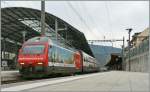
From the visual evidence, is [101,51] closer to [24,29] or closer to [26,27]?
[26,27]

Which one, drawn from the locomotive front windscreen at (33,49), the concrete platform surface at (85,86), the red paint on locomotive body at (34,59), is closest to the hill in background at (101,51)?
the locomotive front windscreen at (33,49)

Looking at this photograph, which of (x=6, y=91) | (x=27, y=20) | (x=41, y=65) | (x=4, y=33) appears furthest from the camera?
(x=4, y=33)

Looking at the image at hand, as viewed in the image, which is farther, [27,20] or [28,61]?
[27,20]

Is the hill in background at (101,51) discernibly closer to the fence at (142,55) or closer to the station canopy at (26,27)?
the station canopy at (26,27)

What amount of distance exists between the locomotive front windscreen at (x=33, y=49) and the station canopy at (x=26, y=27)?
2966cm

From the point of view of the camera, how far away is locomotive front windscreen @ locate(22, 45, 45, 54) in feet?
99.6

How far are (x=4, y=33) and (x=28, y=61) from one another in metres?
49.9

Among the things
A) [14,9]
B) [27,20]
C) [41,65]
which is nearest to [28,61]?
[41,65]

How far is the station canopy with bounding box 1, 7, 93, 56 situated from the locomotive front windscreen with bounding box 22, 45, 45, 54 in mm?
29659

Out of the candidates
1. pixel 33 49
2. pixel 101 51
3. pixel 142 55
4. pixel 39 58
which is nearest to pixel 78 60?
pixel 142 55

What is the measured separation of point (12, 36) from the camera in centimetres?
8162

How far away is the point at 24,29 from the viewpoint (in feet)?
256

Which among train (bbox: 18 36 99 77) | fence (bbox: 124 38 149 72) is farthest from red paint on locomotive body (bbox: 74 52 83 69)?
train (bbox: 18 36 99 77)

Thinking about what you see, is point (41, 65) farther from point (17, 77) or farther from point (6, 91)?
point (6, 91)
